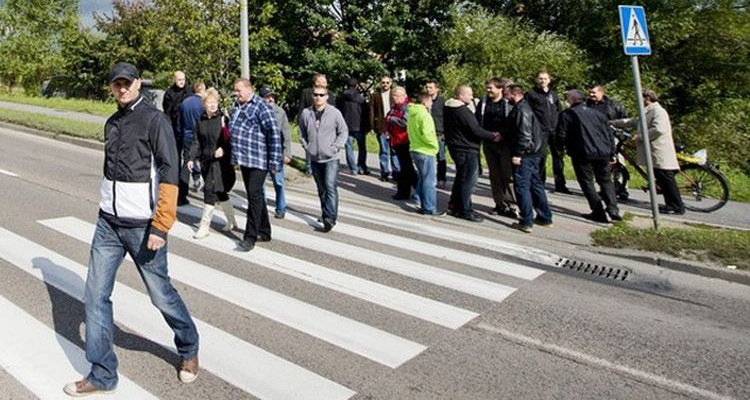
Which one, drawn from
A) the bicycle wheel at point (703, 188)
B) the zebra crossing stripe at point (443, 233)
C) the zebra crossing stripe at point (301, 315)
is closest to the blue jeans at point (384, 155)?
the zebra crossing stripe at point (443, 233)

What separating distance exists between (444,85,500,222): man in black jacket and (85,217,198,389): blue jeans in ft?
15.8

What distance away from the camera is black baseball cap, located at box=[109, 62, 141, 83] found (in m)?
2.90

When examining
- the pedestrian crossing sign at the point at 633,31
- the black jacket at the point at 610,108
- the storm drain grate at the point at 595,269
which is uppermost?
the pedestrian crossing sign at the point at 633,31

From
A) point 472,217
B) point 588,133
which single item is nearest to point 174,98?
point 472,217

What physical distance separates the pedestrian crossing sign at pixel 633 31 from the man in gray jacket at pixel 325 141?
3579 mm

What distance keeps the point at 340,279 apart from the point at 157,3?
23.9ft

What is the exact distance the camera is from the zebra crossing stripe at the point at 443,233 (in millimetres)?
5914

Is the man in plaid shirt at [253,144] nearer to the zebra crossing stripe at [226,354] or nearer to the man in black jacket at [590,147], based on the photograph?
the zebra crossing stripe at [226,354]

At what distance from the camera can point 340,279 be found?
5.07 m

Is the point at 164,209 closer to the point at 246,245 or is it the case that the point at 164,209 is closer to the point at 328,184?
the point at 246,245

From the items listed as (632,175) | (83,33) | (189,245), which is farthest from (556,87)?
(83,33)

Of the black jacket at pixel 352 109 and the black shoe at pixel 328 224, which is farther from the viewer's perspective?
the black jacket at pixel 352 109

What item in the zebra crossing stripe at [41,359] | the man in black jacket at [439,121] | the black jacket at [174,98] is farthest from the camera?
the man in black jacket at [439,121]

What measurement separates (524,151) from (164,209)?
15.9 ft
